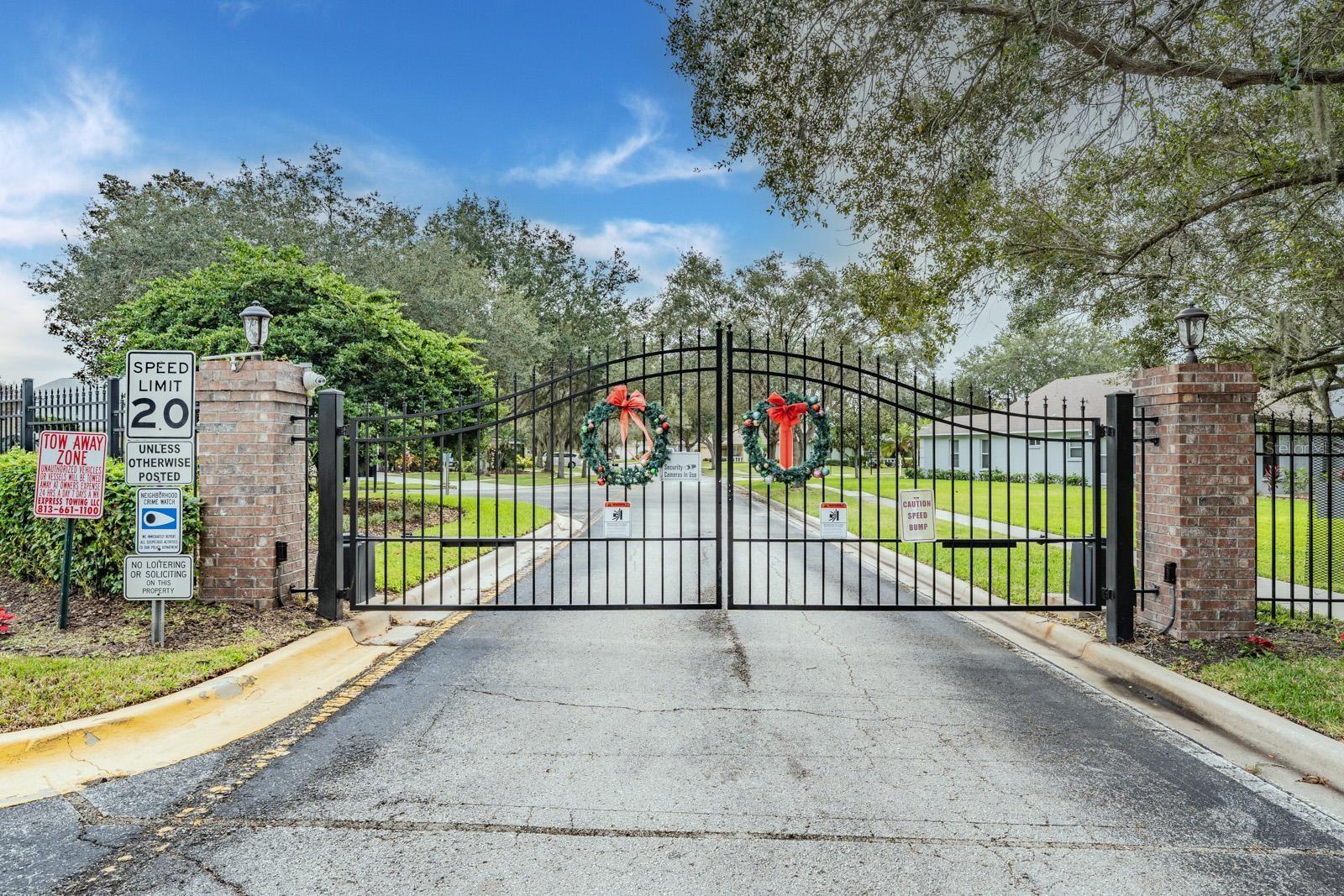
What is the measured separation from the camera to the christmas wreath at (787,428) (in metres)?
6.76

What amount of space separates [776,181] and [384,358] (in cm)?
837

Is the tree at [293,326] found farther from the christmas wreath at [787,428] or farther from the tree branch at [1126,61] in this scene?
the tree branch at [1126,61]

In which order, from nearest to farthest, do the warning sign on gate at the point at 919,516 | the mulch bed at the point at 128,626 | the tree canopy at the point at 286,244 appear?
1. the mulch bed at the point at 128,626
2. the warning sign on gate at the point at 919,516
3. the tree canopy at the point at 286,244

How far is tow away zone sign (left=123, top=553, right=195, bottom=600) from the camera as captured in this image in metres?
5.49

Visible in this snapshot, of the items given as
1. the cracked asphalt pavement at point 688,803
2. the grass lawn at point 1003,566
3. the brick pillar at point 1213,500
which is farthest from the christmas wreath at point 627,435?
the brick pillar at point 1213,500

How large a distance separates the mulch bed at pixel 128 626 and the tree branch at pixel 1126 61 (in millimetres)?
8066

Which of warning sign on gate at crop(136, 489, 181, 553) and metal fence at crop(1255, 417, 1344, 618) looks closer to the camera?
warning sign on gate at crop(136, 489, 181, 553)

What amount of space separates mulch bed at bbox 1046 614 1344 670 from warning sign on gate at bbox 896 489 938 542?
170 cm

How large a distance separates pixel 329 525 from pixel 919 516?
5083 mm

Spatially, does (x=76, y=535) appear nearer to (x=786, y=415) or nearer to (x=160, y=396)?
(x=160, y=396)

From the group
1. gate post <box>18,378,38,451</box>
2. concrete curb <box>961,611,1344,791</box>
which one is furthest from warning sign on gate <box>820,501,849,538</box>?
gate post <box>18,378,38,451</box>

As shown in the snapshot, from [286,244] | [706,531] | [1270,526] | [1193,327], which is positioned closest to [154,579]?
[1193,327]

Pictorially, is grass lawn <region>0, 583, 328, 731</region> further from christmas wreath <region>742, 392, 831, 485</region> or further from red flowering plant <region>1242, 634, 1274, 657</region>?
red flowering plant <region>1242, 634, 1274, 657</region>

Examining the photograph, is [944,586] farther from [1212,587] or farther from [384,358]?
[384,358]
